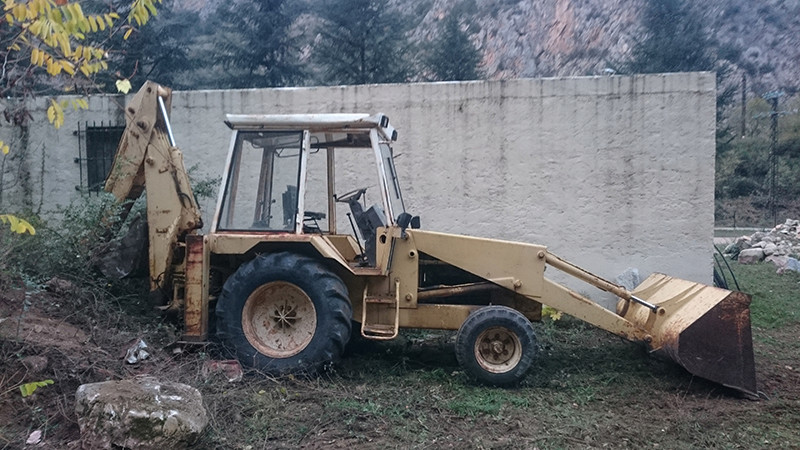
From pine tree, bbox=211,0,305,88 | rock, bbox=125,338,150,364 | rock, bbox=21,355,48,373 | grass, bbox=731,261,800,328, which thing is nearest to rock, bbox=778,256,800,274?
grass, bbox=731,261,800,328

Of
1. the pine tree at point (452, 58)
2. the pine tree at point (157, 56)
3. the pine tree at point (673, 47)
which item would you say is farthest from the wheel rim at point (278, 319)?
the pine tree at point (673, 47)

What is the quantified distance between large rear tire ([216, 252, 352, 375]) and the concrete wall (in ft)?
11.5

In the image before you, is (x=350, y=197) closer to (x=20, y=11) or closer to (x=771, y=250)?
(x=20, y=11)

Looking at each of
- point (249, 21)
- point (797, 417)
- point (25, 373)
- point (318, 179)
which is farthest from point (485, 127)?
point (249, 21)

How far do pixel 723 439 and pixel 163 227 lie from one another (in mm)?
5005

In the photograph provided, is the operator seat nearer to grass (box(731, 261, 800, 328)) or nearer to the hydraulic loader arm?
the hydraulic loader arm

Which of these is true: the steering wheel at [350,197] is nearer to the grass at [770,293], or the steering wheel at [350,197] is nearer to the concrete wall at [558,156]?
the concrete wall at [558,156]

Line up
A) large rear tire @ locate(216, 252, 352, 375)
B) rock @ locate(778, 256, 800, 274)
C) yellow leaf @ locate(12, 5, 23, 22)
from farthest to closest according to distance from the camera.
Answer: rock @ locate(778, 256, 800, 274)
large rear tire @ locate(216, 252, 352, 375)
yellow leaf @ locate(12, 5, 23, 22)

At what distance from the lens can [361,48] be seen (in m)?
19.8

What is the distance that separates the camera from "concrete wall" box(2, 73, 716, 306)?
852cm

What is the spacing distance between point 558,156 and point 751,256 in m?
7.85

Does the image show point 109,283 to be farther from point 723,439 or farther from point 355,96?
point 723,439

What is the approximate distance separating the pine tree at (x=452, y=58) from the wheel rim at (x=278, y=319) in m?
16.3

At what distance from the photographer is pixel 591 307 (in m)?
5.88
